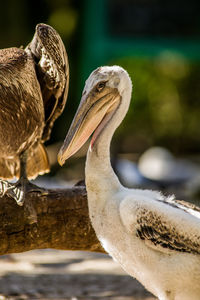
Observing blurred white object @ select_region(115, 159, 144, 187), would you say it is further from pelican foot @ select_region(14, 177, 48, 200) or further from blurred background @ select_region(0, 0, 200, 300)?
pelican foot @ select_region(14, 177, 48, 200)

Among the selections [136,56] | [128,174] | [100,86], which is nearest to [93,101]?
[100,86]

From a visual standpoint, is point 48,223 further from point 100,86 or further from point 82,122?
point 100,86

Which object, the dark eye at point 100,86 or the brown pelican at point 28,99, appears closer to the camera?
the dark eye at point 100,86

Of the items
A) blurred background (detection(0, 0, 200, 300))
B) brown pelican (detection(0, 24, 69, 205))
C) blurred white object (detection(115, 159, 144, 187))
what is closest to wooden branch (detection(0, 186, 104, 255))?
brown pelican (detection(0, 24, 69, 205))

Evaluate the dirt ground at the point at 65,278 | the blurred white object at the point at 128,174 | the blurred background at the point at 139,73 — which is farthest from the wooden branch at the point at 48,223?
the blurred white object at the point at 128,174

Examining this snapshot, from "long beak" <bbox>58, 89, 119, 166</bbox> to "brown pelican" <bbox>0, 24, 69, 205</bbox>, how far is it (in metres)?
0.88

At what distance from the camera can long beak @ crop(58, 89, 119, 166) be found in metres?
3.17

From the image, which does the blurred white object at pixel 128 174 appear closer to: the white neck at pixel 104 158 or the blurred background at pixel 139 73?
the blurred background at pixel 139 73

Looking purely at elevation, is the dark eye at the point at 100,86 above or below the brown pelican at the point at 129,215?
above

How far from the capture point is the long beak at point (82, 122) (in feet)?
10.4

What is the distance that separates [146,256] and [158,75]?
9.31 metres

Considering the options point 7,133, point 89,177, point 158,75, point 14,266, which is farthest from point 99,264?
point 158,75

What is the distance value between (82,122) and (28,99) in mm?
1072

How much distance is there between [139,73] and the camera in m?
11.7
